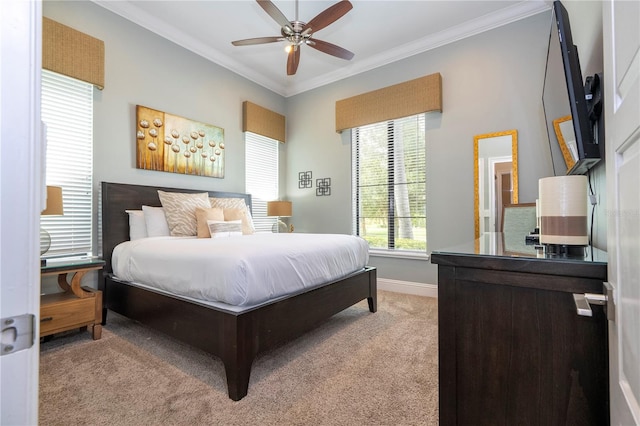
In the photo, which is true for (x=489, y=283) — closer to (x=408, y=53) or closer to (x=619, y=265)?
(x=619, y=265)

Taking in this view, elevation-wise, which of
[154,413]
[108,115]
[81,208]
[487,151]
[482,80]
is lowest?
[154,413]

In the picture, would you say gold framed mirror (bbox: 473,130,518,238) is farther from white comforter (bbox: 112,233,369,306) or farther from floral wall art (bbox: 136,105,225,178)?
floral wall art (bbox: 136,105,225,178)

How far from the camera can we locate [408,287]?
3.68 metres

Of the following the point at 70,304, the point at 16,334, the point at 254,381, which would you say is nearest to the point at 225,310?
the point at 254,381

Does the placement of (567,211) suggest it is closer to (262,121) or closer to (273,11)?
Result: (273,11)

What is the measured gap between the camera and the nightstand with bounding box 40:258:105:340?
2068 mm

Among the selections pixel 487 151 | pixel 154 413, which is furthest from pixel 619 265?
pixel 487 151

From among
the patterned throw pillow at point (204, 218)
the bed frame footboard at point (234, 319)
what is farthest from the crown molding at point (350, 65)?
the bed frame footboard at point (234, 319)

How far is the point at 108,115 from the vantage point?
2.91 m

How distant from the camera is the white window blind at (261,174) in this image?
14.5ft

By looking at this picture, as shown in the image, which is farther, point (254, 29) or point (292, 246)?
point (254, 29)

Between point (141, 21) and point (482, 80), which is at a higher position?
point (141, 21)

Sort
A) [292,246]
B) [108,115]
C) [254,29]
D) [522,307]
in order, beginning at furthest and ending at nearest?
[254,29], [108,115], [292,246], [522,307]

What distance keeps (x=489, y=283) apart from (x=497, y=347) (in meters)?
0.21
